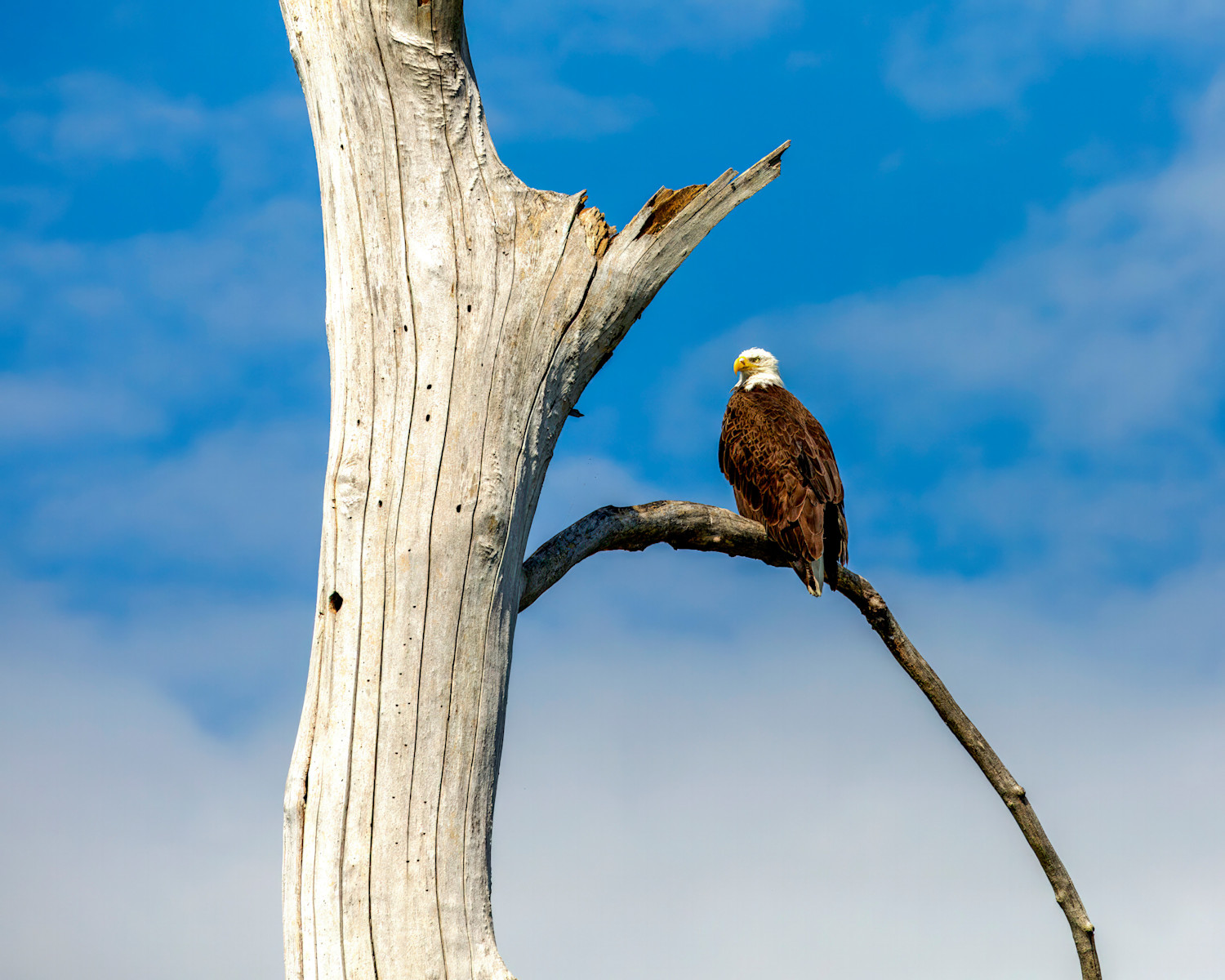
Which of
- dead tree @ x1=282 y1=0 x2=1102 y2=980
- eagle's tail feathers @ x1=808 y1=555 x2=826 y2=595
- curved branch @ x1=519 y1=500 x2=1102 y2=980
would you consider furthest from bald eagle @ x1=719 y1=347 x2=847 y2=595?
dead tree @ x1=282 y1=0 x2=1102 y2=980

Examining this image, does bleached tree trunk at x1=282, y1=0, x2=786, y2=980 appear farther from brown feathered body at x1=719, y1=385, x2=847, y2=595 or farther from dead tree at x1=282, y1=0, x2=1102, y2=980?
brown feathered body at x1=719, y1=385, x2=847, y2=595

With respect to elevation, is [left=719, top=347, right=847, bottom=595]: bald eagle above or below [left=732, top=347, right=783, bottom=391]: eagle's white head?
below

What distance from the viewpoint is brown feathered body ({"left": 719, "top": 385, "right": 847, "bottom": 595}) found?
5172 mm

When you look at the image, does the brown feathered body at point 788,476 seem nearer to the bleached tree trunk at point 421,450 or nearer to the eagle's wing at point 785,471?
the eagle's wing at point 785,471

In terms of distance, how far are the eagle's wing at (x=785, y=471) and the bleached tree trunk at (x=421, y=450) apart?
206 centimetres

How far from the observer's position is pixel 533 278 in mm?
3352

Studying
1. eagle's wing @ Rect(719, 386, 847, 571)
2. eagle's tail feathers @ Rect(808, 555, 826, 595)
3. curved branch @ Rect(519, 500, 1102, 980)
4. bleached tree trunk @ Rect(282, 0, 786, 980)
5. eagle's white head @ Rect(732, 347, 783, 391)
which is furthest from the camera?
eagle's white head @ Rect(732, 347, 783, 391)

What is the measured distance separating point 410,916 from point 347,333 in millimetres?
1627

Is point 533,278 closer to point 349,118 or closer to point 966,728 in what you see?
point 349,118

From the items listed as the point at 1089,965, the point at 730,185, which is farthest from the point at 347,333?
the point at 1089,965

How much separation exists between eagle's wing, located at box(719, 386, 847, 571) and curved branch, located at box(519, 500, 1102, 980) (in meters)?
0.39

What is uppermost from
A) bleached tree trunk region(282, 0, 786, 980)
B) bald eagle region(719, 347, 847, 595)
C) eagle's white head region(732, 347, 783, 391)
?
eagle's white head region(732, 347, 783, 391)

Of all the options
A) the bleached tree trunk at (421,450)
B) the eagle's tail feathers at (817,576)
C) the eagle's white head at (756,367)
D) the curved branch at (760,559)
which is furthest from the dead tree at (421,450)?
the eagle's white head at (756,367)

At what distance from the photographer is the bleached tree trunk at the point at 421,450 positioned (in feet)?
9.55
